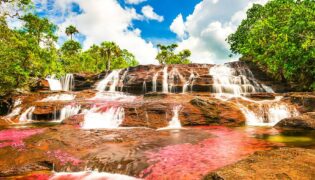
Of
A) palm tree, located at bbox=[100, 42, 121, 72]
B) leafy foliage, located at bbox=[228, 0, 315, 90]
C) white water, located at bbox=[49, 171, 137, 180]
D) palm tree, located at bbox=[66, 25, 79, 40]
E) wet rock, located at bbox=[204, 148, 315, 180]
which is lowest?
white water, located at bbox=[49, 171, 137, 180]

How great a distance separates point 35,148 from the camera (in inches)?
349

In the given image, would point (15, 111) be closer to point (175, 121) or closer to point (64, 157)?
point (175, 121)

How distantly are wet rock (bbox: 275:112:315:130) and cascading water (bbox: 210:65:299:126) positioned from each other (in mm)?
2373

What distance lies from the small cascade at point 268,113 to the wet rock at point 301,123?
7.95 ft

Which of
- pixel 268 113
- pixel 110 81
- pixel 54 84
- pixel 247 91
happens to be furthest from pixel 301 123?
pixel 54 84

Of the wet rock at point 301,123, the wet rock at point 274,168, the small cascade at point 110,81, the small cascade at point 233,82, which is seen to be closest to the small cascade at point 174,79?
the small cascade at point 233,82

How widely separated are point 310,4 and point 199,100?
1431 centimetres

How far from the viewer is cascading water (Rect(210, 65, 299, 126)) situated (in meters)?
17.1

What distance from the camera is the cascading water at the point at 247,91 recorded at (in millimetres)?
17125

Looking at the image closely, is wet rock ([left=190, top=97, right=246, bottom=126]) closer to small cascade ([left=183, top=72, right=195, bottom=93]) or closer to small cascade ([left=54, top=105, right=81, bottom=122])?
small cascade ([left=54, top=105, right=81, bottom=122])

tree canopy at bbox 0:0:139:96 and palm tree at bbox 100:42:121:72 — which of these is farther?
palm tree at bbox 100:42:121:72

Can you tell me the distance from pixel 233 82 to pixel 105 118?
17.7 m

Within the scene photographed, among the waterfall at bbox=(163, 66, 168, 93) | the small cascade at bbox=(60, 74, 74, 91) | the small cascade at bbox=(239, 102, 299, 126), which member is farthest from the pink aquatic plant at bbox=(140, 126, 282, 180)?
the small cascade at bbox=(60, 74, 74, 91)

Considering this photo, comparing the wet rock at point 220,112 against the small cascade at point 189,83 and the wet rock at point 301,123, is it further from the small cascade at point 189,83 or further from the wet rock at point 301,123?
the small cascade at point 189,83
